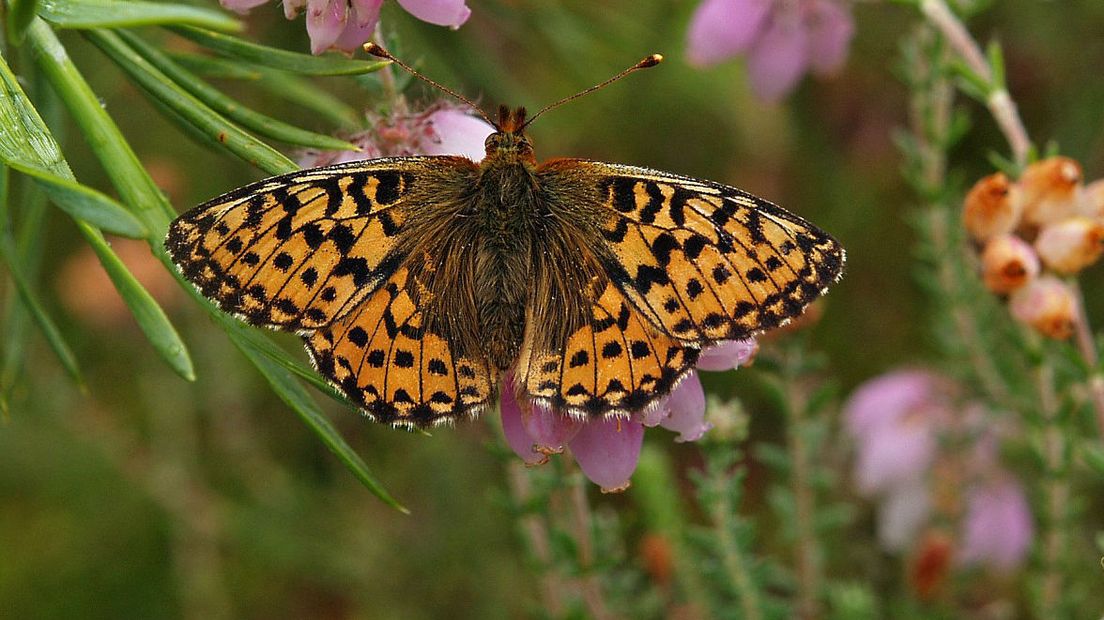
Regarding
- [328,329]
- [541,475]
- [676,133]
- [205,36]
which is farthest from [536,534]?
[676,133]

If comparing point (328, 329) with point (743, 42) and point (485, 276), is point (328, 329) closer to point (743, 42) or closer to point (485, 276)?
point (485, 276)

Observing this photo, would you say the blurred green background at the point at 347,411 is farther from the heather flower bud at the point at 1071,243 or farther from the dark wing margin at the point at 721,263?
the dark wing margin at the point at 721,263

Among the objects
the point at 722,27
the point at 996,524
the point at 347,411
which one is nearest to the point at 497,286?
the point at 722,27

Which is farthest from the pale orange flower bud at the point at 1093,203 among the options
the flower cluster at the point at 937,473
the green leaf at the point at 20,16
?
the green leaf at the point at 20,16

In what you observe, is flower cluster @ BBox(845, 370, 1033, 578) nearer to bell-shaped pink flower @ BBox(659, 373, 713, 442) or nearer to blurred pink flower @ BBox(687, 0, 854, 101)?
blurred pink flower @ BBox(687, 0, 854, 101)

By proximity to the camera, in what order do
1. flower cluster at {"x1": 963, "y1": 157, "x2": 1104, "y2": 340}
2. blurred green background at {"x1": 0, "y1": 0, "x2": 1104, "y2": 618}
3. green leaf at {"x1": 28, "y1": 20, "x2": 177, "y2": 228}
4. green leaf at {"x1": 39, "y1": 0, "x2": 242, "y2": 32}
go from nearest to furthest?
1. green leaf at {"x1": 39, "y1": 0, "x2": 242, "y2": 32}
2. green leaf at {"x1": 28, "y1": 20, "x2": 177, "y2": 228}
3. flower cluster at {"x1": 963, "y1": 157, "x2": 1104, "y2": 340}
4. blurred green background at {"x1": 0, "y1": 0, "x2": 1104, "y2": 618}

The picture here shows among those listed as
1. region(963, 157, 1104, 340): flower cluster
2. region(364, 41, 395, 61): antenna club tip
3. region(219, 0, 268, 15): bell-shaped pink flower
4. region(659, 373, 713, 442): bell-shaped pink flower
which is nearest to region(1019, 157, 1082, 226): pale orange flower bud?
region(963, 157, 1104, 340): flower cluster
